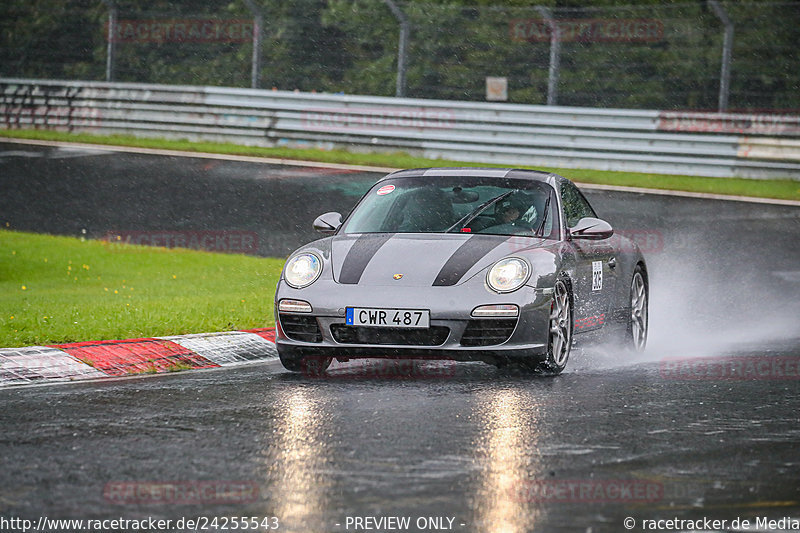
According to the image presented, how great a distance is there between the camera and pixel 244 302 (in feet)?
37.0

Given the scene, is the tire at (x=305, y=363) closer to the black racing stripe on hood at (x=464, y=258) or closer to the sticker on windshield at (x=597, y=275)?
the black racing stripe on hood at (x=464, y=258)

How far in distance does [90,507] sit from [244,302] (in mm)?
6511

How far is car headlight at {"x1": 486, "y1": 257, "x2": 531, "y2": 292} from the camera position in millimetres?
8156

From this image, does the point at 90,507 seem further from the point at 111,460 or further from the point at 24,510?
the point at 111,460

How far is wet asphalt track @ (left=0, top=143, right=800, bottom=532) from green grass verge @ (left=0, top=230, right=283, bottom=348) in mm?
1325

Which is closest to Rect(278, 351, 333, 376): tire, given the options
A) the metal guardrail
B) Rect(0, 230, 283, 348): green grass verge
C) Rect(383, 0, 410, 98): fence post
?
Rect(0, 230, 283, 348): green grass verge

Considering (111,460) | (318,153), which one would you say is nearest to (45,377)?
(111,460)

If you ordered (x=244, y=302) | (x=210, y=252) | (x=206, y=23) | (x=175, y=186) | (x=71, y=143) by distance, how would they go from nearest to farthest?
(x=244, y=302)
(x=210, y=252)
(x=175, y=186)
(x=71, y=143)
(x=206, y=23)

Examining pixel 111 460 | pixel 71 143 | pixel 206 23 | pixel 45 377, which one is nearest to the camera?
pixel 111 460

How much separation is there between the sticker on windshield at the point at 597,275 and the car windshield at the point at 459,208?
0.50 meters

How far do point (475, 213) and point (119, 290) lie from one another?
448 cm

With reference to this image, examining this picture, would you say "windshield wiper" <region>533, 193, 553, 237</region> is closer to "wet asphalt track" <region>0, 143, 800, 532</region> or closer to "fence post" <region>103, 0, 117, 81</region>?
"wet asphalt track" <region>0, 143, 800, 532</region>

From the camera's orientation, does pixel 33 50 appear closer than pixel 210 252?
No

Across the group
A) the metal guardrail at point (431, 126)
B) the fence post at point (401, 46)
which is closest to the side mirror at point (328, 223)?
the metal guardrail at point (431, 126)
